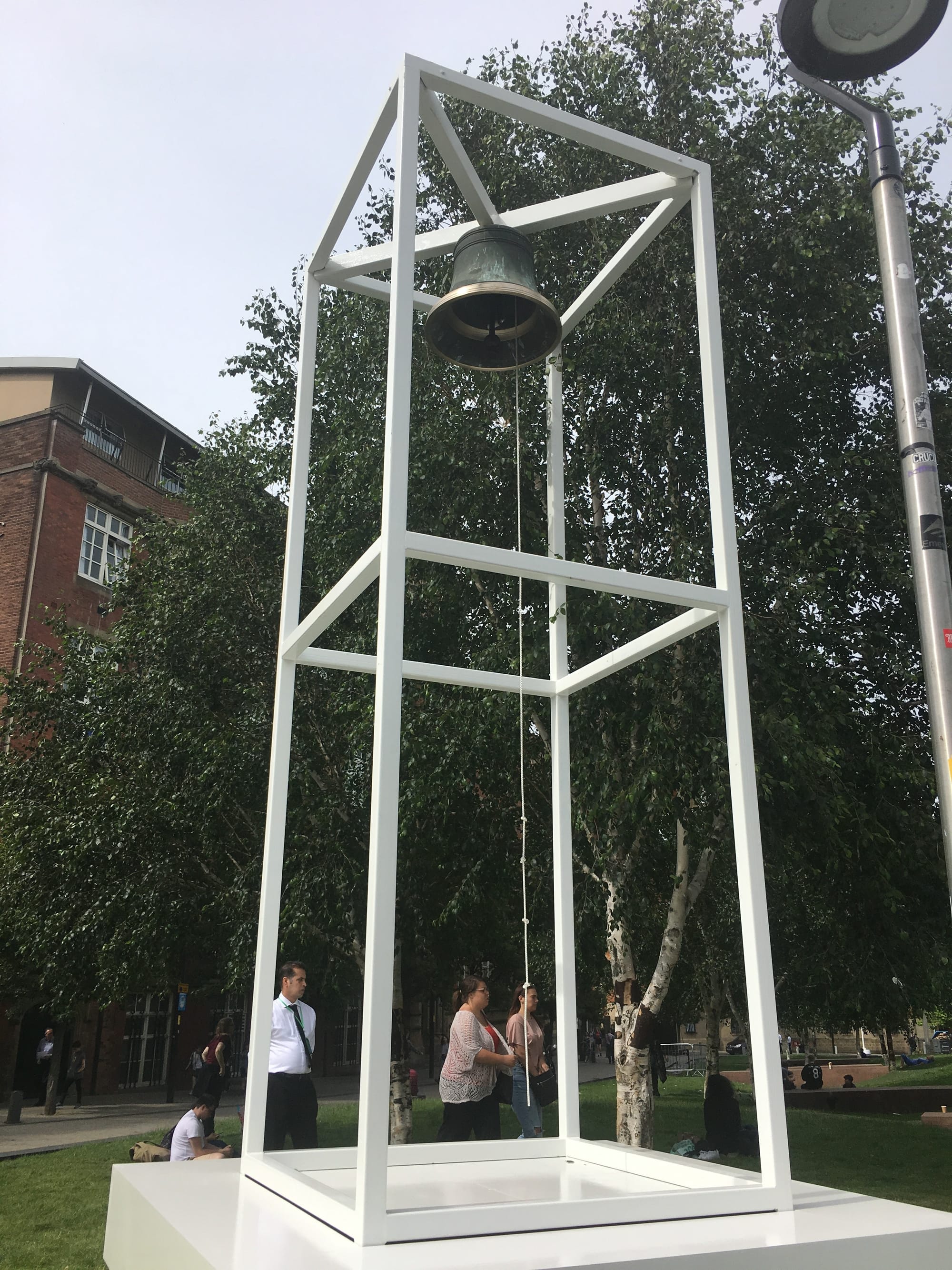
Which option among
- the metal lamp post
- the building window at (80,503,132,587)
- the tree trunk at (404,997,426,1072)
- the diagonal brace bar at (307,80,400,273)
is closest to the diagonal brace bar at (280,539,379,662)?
the diagonal brace bar at (307,80,400,273)

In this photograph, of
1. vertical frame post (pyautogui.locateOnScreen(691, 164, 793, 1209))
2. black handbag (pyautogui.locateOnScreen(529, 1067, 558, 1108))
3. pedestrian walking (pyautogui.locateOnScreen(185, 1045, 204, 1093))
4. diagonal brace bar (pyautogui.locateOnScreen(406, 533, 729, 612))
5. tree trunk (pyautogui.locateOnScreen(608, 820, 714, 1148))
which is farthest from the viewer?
pedestrian walking (pyautogui.locateOnScreen(185, 1045, 204, 1093))

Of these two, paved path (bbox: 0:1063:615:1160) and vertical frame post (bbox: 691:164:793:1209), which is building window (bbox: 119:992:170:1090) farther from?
vertical frame post (bbox: 691:164:793:1209)

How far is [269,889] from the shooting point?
14.0ft

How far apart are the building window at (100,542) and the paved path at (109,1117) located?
1365cm

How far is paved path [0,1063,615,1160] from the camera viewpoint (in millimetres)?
17922

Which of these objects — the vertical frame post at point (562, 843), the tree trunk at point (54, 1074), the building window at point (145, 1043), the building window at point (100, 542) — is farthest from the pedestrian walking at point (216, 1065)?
the building window at point (100, 542)

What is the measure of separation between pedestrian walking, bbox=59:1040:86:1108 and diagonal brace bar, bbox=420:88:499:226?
25.4m

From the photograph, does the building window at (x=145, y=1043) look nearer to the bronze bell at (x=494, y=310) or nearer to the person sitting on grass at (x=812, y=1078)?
the person sitting on grass at (x=812, y=1078)

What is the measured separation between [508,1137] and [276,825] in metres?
11.8

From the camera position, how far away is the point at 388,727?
304 cm

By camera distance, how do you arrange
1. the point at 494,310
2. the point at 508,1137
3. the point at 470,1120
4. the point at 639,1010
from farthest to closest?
the point at 508,1137
the point at 639,1010
the point at 470,1120
the point at 494,310

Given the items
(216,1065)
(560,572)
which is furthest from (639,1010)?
(560,572)

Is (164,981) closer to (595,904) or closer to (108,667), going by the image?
(108,667)

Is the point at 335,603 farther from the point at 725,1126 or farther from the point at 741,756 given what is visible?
the point at 725,1126
